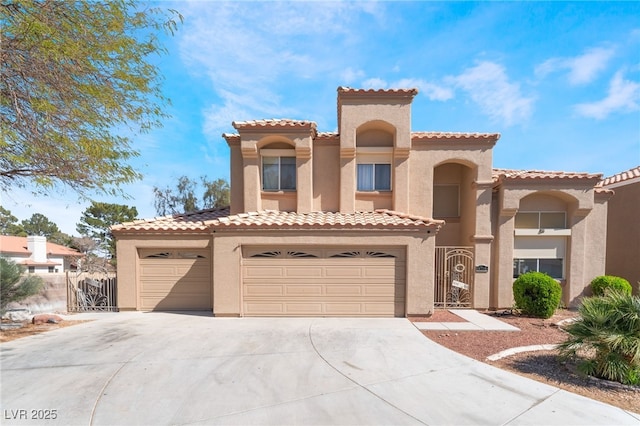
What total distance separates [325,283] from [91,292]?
9159mm

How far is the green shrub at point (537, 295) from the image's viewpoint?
9.59 m

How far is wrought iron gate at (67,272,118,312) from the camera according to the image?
1051cm

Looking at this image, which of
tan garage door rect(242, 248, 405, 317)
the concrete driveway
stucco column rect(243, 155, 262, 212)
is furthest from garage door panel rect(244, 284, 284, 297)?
stucco column rect(243, 155, 262, 212)

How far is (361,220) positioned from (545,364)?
19.3 feet

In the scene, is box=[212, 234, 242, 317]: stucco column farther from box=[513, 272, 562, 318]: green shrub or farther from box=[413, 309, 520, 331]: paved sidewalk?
box=[513, 272, 562, 318]: green shrub

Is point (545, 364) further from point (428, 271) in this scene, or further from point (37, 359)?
point (37, 359)

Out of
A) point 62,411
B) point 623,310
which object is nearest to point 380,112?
point 623,310

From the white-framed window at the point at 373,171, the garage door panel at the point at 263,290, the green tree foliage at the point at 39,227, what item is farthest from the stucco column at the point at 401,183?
the green tree foliage at the point at 39,227

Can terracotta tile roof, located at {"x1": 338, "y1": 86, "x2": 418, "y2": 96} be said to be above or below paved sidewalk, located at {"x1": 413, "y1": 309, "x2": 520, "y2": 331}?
above

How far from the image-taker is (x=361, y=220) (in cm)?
971

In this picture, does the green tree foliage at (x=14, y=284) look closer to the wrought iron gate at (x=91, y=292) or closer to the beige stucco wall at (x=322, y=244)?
the wrought iron gate at (x=91, y=292)

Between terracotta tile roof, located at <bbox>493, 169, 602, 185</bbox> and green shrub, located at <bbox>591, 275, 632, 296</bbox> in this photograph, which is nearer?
green shrub, located at <bbox>591, 275, 632, 296</bbox>

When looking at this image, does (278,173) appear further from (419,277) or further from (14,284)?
(14,284)

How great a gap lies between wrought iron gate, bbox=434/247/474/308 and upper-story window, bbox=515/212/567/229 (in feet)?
9.06
